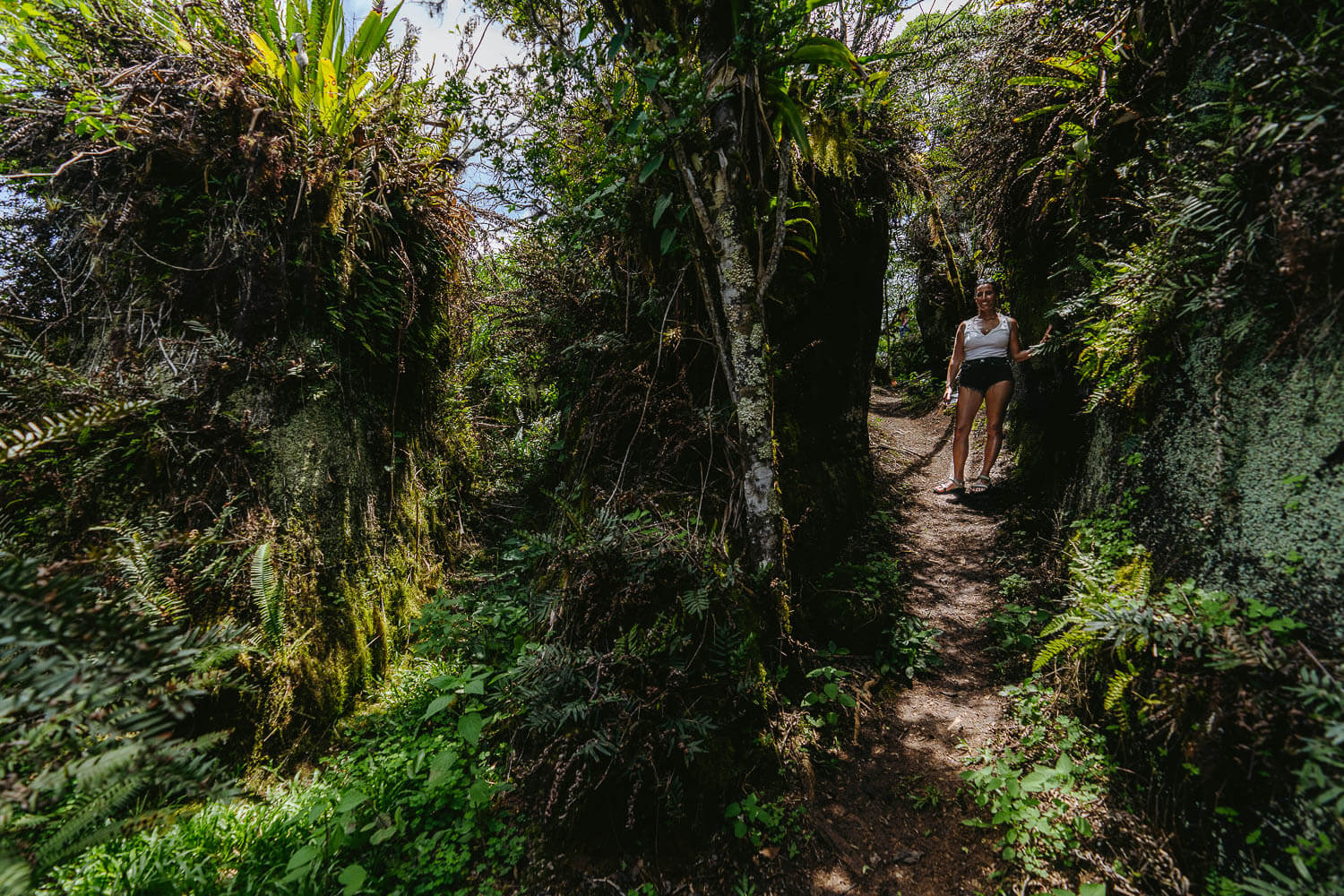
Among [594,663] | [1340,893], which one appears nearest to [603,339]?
[594,663]

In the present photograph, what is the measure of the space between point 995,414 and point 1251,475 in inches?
108

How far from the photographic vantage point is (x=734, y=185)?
2891 millimetres

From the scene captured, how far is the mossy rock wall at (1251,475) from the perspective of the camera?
5.76 feet

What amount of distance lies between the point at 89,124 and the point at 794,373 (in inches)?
190

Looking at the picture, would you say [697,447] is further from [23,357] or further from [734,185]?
[23,357]

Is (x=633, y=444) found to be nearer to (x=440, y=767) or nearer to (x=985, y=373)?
(x=440, y=767)

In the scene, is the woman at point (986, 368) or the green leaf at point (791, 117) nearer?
the green leaf at point (791, 117)

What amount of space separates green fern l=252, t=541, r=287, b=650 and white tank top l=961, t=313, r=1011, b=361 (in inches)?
225

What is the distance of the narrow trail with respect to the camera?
2125 millimetres

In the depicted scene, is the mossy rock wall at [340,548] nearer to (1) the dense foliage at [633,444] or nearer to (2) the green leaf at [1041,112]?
(1) the dense foliage at [633,444]

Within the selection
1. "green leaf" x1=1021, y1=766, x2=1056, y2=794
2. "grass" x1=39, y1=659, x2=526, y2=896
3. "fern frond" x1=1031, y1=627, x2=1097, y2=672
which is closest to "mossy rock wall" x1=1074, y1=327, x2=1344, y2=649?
"fern frond" x1=1031, y1=627, x2=1097, y2=672

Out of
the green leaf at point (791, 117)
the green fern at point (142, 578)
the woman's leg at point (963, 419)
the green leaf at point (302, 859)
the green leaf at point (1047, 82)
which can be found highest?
the green leaf at point (1047, 82)

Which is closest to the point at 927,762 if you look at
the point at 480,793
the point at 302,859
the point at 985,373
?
the point at 480,793

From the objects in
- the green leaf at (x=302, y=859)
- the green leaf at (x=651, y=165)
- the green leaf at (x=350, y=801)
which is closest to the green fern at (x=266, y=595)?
the green leaf at (x=350, y=801)
